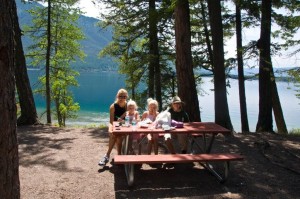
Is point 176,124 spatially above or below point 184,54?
below

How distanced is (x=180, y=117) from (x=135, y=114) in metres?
1.01

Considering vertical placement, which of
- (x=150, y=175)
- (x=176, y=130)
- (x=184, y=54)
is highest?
(x=184, y=54)

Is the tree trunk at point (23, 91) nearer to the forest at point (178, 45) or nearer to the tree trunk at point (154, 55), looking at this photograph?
the forest at point (178, 45)

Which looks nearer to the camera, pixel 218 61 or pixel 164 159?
pixel 164 159

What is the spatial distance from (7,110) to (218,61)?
7941mm

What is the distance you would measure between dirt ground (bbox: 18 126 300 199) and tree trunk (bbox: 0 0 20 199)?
2.11 meters

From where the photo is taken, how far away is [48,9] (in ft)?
60.7

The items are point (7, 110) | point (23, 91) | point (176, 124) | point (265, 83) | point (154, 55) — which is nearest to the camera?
point (7, 110)

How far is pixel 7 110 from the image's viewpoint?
9.67 feet

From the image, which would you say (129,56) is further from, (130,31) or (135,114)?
(135,114)

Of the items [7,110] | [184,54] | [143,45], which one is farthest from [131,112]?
[143,45]

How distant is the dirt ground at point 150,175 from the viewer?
525cm

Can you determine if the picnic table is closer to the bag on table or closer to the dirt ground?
the bag on table

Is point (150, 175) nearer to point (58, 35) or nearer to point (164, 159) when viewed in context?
point (164, 159)
